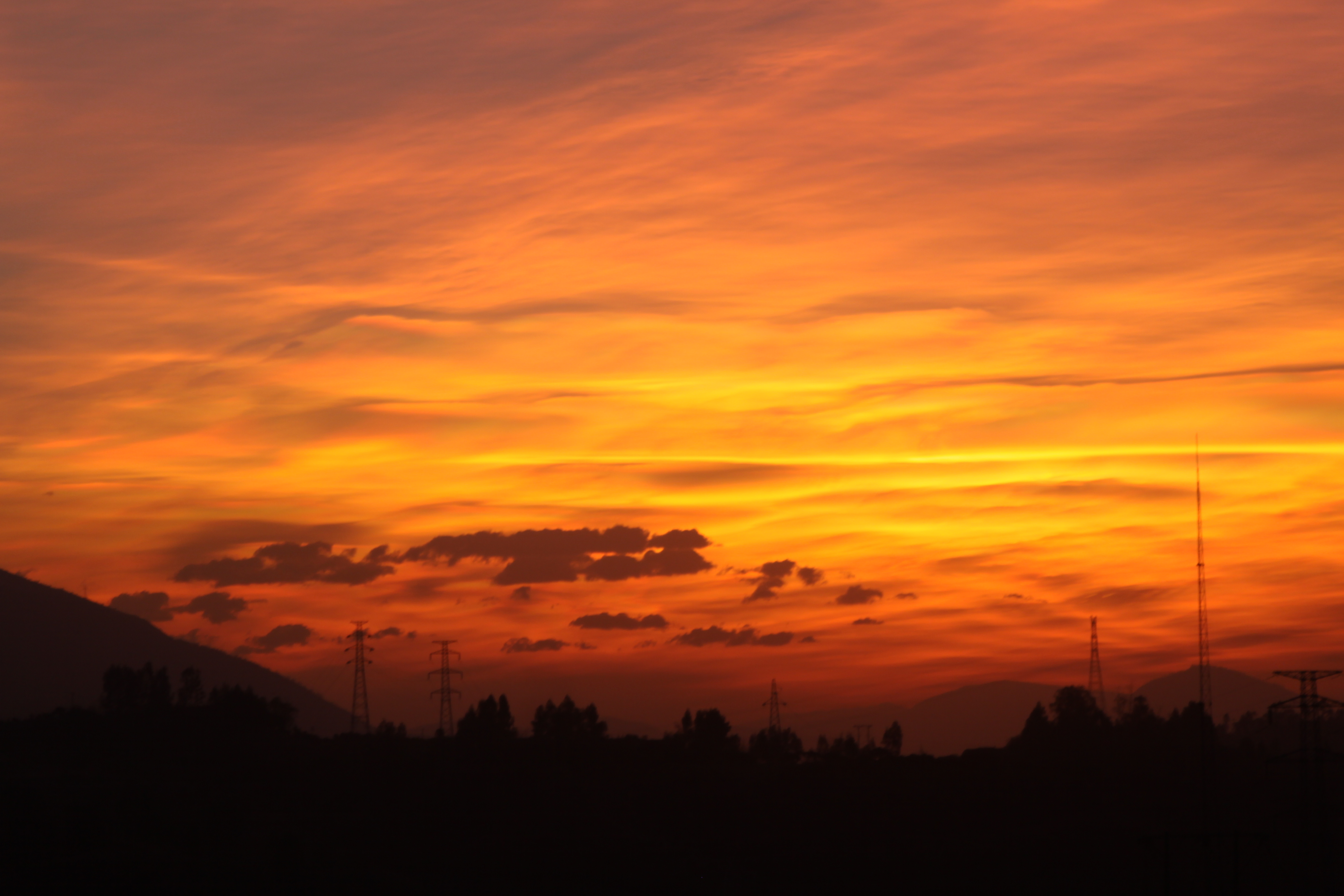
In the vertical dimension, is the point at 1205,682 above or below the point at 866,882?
above

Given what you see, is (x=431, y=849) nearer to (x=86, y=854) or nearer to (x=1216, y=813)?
(x=86, y=854)

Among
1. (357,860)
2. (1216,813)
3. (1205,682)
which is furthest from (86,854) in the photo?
(1216,813)

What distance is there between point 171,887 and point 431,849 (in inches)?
1370

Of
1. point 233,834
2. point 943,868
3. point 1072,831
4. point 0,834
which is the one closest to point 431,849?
point 233,834

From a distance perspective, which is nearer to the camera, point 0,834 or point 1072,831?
point 0,834

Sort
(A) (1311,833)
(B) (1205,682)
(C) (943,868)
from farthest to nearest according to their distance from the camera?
(A) (1311,833) < (C) (943,868) < (B) (1205,682)

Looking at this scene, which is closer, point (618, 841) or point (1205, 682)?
point (1205, 682)

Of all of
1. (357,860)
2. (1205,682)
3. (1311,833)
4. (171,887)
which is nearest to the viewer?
(1205,682)

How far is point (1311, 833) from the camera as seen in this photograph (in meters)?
179

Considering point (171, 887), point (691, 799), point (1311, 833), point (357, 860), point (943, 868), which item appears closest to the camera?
point (171, 887)

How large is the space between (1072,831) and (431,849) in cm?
7987

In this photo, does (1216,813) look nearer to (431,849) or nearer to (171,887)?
(431,849)

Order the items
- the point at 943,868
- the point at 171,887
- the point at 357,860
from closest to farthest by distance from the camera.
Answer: the point at 171,887
the point at 357,860
the point at 943,868

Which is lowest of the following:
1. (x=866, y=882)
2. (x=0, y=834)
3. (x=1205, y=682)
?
(x=866, y=882)
